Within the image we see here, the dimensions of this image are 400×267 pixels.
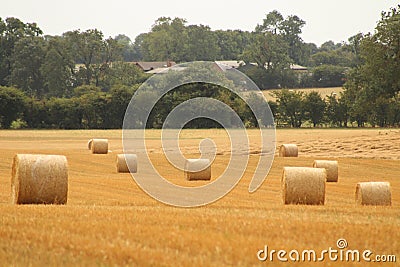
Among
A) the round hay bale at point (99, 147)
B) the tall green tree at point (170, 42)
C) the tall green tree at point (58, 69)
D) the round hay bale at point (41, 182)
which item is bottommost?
the round hay bale at point (99, 147)

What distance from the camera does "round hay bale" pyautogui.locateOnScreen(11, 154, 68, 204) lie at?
15.2 meters

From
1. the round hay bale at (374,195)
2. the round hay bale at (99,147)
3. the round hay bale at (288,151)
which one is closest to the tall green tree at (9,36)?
the round hay bale at (99,147)

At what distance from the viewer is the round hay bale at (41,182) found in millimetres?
15250

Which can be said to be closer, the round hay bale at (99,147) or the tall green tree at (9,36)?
the round hay bale at (99,147)

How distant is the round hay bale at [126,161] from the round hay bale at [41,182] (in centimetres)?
1601

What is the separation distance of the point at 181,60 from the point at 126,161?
401ft

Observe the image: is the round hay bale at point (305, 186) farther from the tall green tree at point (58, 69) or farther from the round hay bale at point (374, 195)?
the tall green tree at point (58, 69)

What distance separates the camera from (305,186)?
17.6m

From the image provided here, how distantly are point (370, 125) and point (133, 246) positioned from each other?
69.4 m

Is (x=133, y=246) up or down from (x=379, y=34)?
down

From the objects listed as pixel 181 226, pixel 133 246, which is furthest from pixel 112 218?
pixel 133 246

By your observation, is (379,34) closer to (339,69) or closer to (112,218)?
(112,218)

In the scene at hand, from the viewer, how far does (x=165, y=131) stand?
215ft

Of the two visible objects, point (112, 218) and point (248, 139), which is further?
point (248, 139)
